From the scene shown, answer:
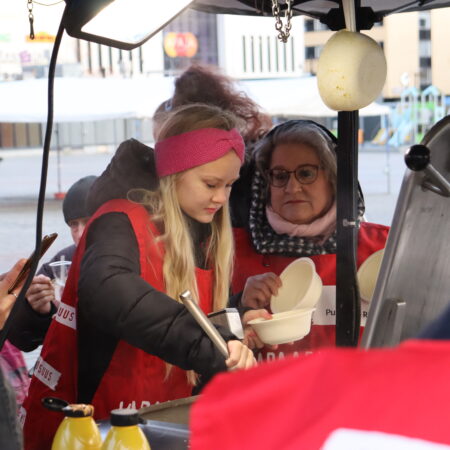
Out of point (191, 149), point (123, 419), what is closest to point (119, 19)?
point (191, 149)

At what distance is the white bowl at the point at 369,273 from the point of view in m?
1.98

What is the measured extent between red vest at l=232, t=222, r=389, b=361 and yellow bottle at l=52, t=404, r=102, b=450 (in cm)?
80

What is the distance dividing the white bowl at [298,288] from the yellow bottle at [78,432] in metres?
0.71

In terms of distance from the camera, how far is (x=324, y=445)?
703 millimetres

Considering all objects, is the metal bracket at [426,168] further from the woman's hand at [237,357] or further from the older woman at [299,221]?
the older woman at [299,221]

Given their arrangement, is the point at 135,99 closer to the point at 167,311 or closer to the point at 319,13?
the point at 319,13

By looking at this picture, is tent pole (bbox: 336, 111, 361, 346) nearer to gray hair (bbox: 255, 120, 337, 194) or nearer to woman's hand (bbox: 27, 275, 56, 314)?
gray hair (bbox: 255, 120, 337, 194)

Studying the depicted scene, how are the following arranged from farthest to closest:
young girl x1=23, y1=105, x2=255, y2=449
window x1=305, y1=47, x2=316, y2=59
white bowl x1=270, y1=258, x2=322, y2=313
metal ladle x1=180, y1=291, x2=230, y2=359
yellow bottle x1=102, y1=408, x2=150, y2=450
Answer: window x1=305, y1=47, x2=316, y2=59 < white bowl x1=270, y1=258, x2=322, y2=313 < young girl x1=23, y1=105, x2=255, y2=449 < metal ladle x1=180, y1=291, x2=230, y2=359 < yellow bottle x1=102, y1=408, x2=150, y2=450

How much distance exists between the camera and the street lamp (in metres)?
1.39

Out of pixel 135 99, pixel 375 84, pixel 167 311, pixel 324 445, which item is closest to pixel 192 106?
pixel 375 84

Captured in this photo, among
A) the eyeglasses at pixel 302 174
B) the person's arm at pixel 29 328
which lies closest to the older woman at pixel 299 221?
the eyeglasses at pixel 302 174

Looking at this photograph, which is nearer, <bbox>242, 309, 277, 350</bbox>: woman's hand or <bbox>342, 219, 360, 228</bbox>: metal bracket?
<bbox>242, 309, 277, 350</bbox>: woman's hand

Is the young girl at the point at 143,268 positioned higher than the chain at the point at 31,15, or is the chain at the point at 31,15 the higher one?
the chain at the point at 31,15

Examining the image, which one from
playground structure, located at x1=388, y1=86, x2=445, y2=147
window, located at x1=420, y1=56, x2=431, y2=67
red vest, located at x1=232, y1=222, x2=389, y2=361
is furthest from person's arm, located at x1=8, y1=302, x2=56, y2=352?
window, located at x1=420, y1=56, x2=431, y2=67
